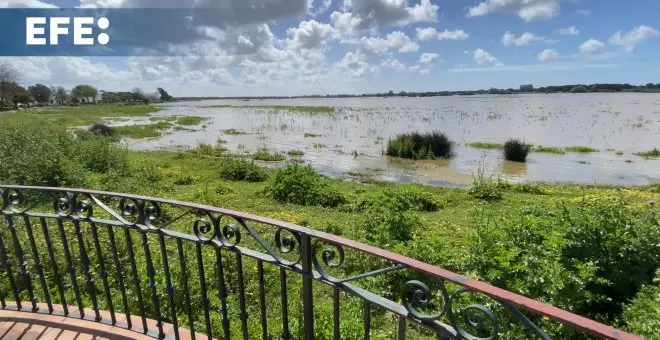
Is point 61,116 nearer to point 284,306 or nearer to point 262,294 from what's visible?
point 262,294

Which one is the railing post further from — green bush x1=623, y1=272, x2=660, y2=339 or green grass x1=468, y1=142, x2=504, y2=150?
green grass x1=468, y1=142, x2=504, y2=150

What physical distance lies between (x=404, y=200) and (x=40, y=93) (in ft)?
373

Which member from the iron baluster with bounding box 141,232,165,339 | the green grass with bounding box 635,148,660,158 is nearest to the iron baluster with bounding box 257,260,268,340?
the iron baluster with bounding box 141,232,165,339

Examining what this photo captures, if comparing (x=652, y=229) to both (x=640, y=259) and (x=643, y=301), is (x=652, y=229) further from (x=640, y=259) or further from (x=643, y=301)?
(x=643, y=301)

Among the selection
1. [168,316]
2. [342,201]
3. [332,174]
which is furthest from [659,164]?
[168,316]

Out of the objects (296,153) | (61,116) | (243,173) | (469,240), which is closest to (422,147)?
(296,153)

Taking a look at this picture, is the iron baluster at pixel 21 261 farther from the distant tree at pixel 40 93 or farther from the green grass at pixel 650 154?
the distant tree at pixel 40 93

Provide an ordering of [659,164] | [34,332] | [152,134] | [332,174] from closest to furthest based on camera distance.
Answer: [34,332] → [332,174] → [659,164] → [152,134]

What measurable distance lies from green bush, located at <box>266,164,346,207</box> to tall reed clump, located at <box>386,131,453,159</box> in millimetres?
13045

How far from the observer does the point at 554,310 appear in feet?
3.95

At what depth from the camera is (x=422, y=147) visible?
977 inches

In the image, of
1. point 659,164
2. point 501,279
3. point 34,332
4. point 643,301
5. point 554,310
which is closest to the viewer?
point 554,310

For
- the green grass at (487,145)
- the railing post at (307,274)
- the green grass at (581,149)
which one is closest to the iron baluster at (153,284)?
the railing post at (307,274)

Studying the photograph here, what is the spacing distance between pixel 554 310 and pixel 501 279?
9.94 ft
